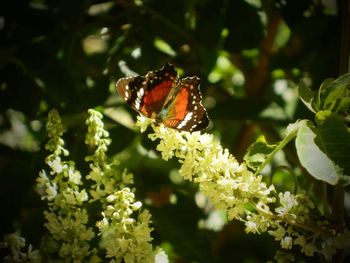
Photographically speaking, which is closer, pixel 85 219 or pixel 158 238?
pixel 85 219

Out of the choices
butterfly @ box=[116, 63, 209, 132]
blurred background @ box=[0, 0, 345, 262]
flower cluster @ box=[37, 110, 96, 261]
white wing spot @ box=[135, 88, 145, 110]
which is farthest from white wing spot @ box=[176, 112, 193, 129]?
blurred background @ box=[0, 0, 345, 262]

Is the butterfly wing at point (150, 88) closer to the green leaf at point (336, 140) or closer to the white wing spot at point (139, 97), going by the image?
the white wing spot at point (139, 97)

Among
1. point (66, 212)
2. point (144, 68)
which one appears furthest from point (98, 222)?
point (144, 68)

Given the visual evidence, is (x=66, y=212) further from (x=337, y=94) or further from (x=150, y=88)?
(x=337, y=94)

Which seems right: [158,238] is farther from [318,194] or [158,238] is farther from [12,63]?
[12,63]

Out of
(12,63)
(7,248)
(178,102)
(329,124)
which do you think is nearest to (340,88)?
(329,124)

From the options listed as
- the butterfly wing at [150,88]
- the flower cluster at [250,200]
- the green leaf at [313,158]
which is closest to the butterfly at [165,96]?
the butterfly wing at [150,88]
